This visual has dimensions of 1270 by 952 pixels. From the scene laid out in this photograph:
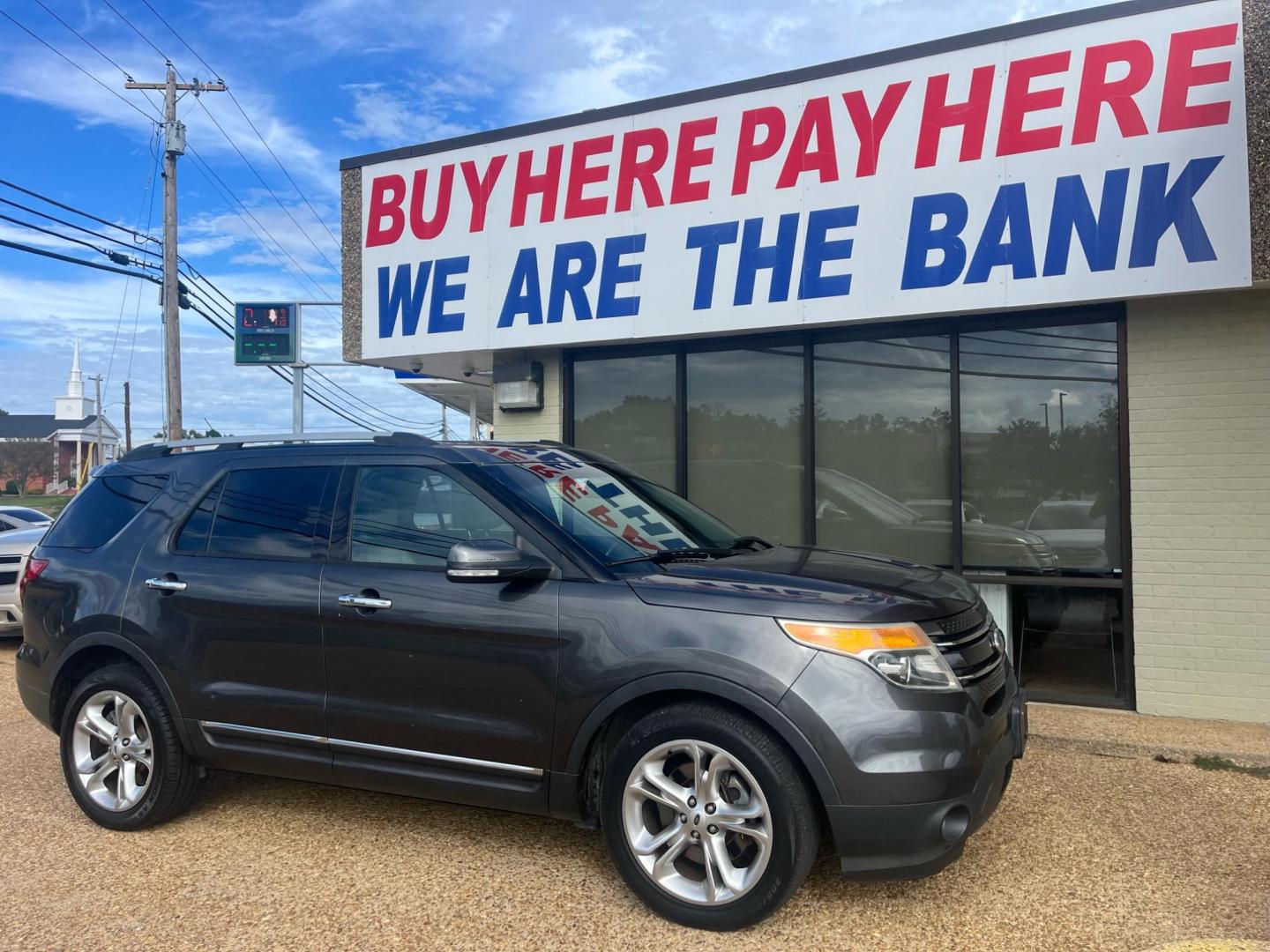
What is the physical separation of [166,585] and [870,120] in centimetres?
567

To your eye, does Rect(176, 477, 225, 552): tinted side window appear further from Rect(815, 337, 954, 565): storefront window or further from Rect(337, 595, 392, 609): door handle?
Rect(815, 337, 954, 565): storefront window

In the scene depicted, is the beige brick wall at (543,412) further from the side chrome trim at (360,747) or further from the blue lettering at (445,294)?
the side chrome trim at (360,747)

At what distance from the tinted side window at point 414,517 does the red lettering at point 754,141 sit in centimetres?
445

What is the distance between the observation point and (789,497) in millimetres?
7984

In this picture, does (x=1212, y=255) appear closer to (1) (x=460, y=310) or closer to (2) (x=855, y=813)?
(2) (x=855, y=813)

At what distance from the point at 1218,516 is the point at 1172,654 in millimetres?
985

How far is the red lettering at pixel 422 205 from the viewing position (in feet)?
29.2

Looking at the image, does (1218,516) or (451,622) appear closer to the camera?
(451,622)

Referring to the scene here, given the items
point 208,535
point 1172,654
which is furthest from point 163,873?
point 1172,654

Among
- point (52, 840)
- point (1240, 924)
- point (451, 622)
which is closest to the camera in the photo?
point (1240, 924)

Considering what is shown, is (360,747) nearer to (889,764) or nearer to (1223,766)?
(889,764)

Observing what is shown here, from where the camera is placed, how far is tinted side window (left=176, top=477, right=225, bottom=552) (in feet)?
15.0

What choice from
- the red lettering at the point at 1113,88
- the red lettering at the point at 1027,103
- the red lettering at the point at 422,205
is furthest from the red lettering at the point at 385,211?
the red lettering at the point at 1113,88

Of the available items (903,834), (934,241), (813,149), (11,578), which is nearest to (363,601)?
(903,834)
